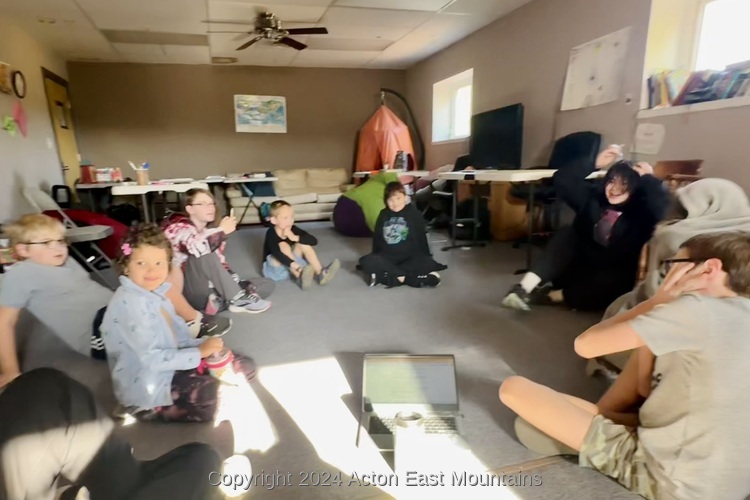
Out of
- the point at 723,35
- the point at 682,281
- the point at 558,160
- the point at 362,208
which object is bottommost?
the point at 362,208

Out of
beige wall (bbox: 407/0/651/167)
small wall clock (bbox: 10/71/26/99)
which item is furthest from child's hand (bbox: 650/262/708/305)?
small wall clock (bbox: 10/71/26/99)

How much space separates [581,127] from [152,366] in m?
3.81

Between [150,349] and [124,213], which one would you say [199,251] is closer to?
[150,349]

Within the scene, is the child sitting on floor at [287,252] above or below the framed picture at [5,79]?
below

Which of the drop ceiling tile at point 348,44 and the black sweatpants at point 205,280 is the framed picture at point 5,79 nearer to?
the drop ceiling tile at point 348,44

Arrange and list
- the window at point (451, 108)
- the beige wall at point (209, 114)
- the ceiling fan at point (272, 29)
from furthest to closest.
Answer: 1. the beige wall at point (209, 114)
2. the window at point (451, 108)
3. the ceiling fan at point (272, 29)

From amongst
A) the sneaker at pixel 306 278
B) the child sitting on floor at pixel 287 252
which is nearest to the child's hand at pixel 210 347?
the sneaker at pixel 306 278

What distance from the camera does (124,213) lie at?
221 inches

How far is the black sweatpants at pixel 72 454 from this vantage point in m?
0.71

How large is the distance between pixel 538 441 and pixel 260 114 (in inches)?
266

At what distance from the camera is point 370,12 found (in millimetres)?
4445

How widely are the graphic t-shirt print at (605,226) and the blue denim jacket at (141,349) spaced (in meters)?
2.26

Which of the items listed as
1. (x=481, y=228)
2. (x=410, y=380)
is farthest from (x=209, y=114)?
(x=410, y=380)

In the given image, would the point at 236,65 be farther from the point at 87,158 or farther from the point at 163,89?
the point at 87,158
